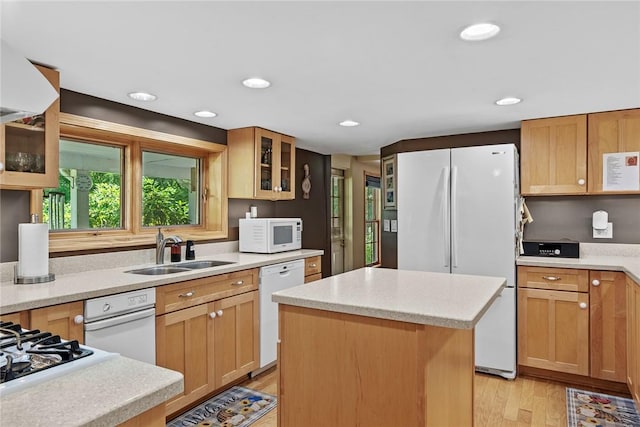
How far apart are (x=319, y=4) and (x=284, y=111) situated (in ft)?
5.32

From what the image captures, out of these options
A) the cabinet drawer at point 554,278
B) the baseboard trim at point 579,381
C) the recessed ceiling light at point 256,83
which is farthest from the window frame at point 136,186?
the baseboard trim at point 579,381

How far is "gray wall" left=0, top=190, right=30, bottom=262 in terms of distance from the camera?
2.25 m

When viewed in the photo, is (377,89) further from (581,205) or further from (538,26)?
(581,205)

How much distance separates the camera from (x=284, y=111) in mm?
3121

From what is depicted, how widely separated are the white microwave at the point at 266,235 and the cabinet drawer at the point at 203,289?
518 millimetres

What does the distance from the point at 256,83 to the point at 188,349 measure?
5.58 ft

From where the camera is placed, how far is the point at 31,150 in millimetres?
2150

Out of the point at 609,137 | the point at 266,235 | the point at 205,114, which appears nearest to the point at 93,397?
the point at 205,114

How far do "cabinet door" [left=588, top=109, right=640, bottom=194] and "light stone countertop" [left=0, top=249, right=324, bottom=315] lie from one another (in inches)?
107

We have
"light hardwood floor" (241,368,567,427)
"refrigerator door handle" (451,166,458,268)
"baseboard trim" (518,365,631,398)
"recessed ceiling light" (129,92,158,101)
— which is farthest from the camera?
"refrigerator door handle" (451,166,458,268)

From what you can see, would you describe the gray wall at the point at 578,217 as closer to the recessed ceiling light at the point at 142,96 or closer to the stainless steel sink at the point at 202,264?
the stainless steel sink at the point at 202,264

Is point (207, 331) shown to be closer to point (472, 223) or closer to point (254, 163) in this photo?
point (254, 163)

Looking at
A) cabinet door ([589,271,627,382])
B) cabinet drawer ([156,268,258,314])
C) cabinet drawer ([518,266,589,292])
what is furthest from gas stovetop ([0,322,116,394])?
cabinet door ([589,271,627,382])

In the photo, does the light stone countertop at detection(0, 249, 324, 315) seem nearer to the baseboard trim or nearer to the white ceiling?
the white ceiling
